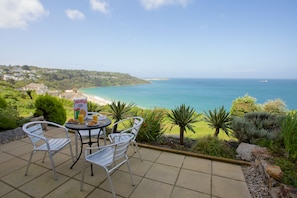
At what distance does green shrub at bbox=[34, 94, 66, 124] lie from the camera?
439 cm

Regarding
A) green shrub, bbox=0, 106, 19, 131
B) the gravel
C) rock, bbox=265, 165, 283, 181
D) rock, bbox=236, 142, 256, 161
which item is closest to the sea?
rock, bbox=236, 142, 256, 161

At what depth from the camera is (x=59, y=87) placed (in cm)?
1978

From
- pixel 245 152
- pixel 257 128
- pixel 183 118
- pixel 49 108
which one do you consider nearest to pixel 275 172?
pixel 245 152

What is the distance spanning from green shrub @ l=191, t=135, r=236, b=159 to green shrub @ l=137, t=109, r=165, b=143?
3.09ft

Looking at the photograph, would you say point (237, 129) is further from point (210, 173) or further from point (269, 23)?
point (269, 23)

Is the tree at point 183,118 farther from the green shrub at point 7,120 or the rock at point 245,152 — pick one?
the green shrub at point 7,120

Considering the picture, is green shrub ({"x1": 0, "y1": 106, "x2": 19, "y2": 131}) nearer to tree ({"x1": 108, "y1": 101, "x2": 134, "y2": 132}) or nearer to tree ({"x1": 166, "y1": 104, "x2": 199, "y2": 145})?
tree ({"x1": 108, "y1": 101, "x2": 134, "y2": 132})

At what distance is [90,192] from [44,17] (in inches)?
292

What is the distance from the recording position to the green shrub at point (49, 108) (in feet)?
14.4

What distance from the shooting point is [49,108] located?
4473 mm

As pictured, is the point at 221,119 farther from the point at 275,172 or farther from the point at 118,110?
the point at 118,110

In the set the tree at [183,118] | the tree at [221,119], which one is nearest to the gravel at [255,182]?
the tree at [221,119]

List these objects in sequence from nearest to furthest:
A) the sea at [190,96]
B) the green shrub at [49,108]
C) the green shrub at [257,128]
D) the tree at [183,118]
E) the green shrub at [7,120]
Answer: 1. the green shrub at [257,128]
2. the green shrub at [7,120]
3. the tree at [183,118]
4. the green shrub at [49,108]
5. the sea at [190,96]

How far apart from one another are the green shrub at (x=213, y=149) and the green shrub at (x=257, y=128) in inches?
19.0
